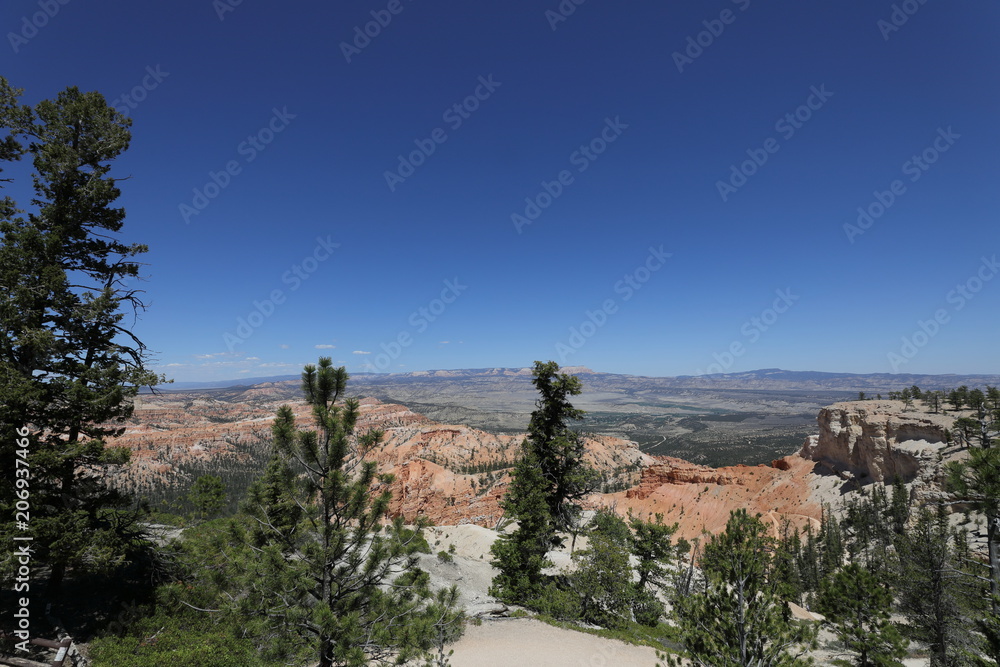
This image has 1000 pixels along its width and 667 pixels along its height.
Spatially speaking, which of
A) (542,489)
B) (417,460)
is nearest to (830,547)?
(542,489)

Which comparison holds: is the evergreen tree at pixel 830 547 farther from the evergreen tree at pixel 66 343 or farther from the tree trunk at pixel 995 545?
the evergreen tree at pixel 66 343

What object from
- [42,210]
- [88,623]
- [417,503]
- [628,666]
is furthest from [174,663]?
[417,503]

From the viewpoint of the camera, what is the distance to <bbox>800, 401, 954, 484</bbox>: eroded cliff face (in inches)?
2402

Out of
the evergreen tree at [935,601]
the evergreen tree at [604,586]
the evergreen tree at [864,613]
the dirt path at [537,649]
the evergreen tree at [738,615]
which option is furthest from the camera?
the evergreen tree at [604,586]

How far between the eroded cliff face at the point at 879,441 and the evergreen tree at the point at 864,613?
6512 centimetres

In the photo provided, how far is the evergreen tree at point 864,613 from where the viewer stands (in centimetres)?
1501

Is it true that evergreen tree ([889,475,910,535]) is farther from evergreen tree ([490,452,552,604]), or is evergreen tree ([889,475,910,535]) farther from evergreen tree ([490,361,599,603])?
evergreen tree ([490,452,552,604])

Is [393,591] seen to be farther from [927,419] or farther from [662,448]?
[662,448]

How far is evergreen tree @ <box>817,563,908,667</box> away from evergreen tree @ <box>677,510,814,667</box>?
11.1 meters

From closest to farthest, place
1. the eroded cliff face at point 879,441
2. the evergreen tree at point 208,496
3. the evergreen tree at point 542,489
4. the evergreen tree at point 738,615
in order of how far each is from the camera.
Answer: the evergreen tree at point 738,615
the evergreen tree at point 542,489
the evergreen tree at point 208,496
the eroded cliff face at point 879,441

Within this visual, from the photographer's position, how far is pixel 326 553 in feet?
24.9

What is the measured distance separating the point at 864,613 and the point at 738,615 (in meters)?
14.0

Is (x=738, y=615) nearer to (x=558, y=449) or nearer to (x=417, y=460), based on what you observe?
(x=558, y=449)

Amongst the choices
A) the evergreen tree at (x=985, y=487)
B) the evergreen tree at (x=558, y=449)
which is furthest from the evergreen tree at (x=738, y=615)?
the evergreen tree at (x=558, y=449)
